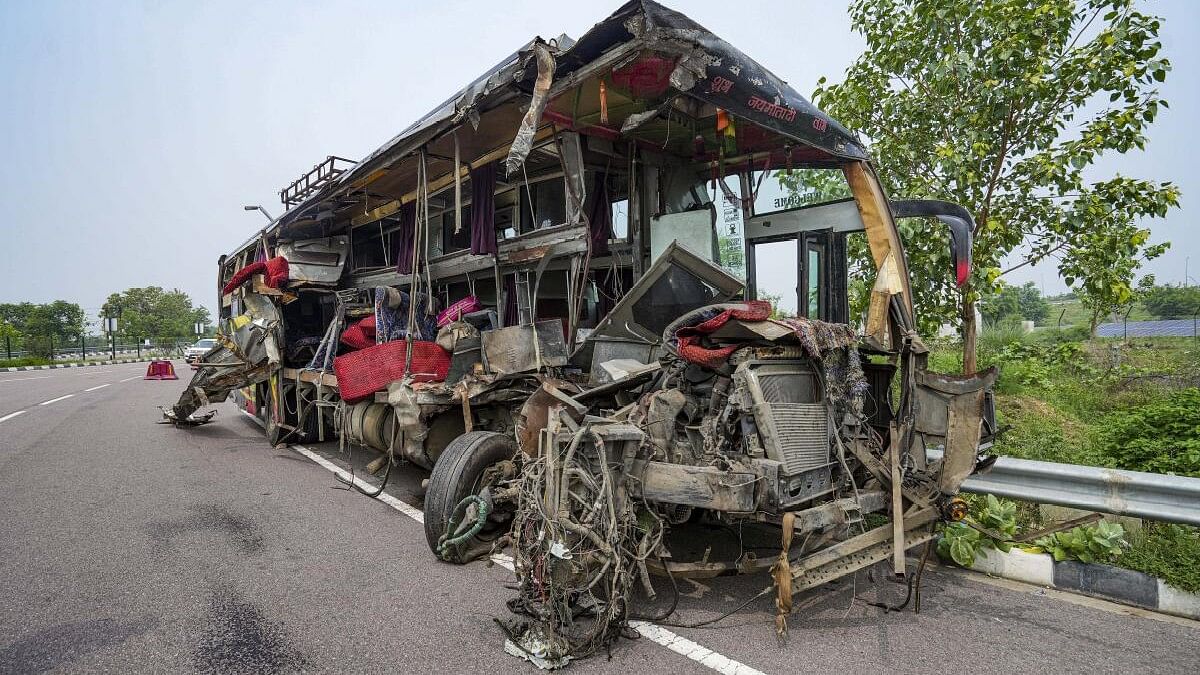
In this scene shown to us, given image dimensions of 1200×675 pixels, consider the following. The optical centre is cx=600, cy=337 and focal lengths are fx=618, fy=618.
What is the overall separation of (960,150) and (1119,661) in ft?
17.6

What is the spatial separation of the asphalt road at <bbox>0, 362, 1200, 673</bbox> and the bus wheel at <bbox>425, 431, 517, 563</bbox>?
202mm

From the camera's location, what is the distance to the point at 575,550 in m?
3.06

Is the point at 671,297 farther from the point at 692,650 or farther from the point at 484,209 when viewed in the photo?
the point at 484,209

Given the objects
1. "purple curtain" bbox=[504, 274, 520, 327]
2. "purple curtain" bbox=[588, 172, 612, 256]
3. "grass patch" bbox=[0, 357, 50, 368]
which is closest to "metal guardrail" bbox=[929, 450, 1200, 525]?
"purple curtain" bbox=[588, 172, 612, 256]

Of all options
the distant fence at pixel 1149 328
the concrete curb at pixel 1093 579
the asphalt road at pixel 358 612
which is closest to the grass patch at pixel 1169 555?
the concrete curb at pixel 1093 579

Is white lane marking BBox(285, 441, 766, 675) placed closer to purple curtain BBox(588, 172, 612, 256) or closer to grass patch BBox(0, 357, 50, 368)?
purple curtain BBox(588, 172, 612, 256)

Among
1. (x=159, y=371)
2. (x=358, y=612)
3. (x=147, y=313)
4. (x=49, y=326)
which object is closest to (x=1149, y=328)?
(x=358, y=612)

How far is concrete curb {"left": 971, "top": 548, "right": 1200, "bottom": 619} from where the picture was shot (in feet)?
11.4

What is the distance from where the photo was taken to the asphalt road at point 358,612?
298 cm

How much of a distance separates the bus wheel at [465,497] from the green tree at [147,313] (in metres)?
54.1

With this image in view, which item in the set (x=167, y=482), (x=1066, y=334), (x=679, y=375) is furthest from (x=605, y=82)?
(x=1066, y=334)

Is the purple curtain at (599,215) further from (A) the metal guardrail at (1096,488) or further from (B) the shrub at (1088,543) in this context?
(B) the shrub at (1088,543)

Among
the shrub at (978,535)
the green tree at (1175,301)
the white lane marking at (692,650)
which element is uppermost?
the green tree at (1175,301)

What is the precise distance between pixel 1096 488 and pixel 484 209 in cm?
650
